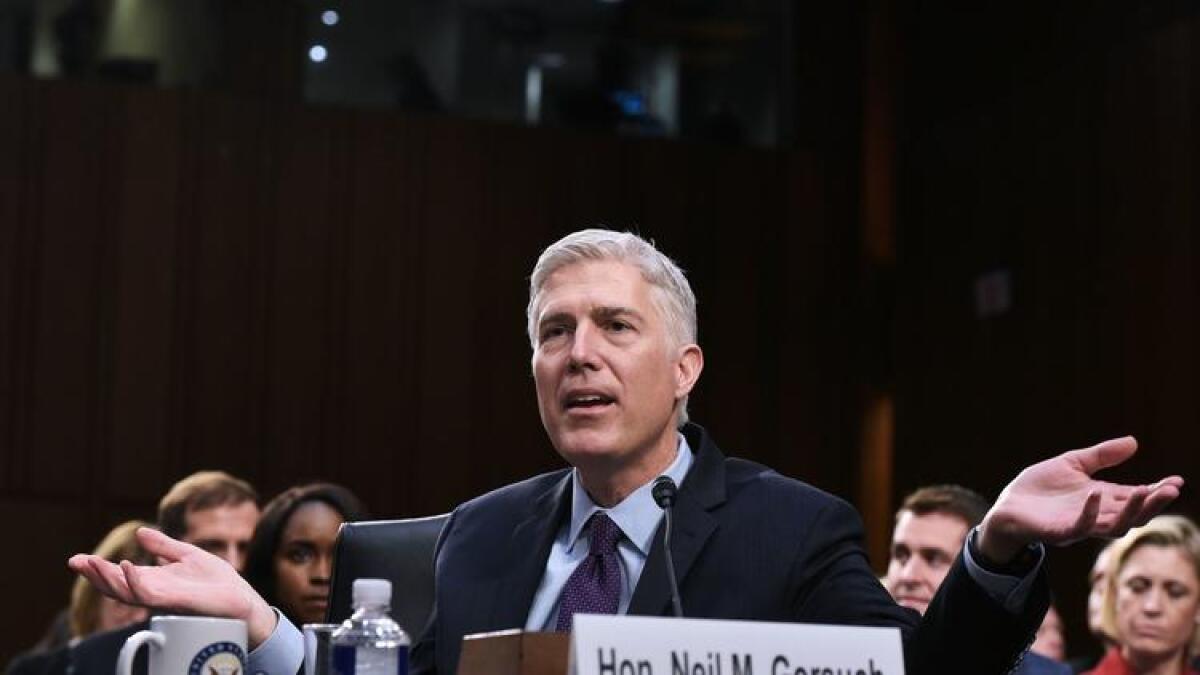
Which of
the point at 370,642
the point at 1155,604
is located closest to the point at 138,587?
the point at 370,642

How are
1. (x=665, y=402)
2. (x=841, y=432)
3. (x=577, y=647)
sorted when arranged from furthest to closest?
(x=841, y=432), (x=665, y=402), (x=577, y=647)

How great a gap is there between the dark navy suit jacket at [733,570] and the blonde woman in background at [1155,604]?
312cm

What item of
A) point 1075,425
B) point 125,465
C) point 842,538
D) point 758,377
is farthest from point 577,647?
point 758,377

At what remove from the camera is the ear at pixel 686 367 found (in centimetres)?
303

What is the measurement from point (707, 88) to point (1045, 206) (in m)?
2.51

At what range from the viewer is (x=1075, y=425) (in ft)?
32.4

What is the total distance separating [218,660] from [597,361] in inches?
33.3

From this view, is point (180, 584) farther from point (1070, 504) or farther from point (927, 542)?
point (927, 542)

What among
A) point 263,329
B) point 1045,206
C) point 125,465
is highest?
point 1045,206

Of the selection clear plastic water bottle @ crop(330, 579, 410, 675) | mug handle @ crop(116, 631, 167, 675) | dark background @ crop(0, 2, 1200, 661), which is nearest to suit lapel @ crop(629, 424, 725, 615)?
clear plastic water bottle @ crop(330, 579, 410, 675)

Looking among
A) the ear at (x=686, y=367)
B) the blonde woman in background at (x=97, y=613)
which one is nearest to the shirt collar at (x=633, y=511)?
the ear at (x=686, y=367)

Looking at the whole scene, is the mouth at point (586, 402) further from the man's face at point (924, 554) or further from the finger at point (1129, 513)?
the man's face at point (924, 554)

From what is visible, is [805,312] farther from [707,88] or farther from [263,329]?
[263,329]

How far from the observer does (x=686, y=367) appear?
10.1 ft
